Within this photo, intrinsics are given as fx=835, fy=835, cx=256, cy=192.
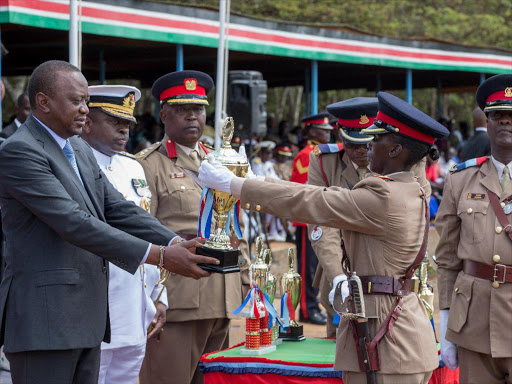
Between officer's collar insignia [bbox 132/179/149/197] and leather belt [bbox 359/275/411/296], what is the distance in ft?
5.11

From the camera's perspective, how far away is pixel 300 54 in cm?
1461

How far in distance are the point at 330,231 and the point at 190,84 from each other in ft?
4.18

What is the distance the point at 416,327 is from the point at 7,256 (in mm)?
1833

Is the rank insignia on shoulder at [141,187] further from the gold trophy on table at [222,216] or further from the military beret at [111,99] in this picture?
the gold trophy on table at [222,216]

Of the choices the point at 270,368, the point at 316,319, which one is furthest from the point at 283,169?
the point at 270,368

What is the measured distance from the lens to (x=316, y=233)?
5.17 meters

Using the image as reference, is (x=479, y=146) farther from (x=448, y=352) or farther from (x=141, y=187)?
(x=141, y=187)

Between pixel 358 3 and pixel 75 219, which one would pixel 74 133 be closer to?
pixel 75 219

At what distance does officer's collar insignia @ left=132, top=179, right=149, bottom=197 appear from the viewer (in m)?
4.79

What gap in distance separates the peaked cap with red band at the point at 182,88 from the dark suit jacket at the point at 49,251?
1721mm

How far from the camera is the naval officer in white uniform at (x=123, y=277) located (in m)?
4.55

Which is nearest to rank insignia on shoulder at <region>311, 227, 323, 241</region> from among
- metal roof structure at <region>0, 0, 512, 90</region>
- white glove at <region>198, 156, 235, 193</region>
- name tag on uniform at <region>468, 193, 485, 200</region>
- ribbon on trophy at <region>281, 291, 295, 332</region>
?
ribbon on trophy at <region>281, 291, 295, 332</region>

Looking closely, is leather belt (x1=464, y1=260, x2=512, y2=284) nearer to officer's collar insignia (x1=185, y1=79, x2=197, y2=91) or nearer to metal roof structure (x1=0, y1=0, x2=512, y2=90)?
officer's collar insignia (x1=185, y1=79, x2=197, y2=91)

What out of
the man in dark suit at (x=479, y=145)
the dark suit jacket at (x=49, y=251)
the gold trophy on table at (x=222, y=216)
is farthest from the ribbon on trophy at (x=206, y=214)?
the man in dark suit at (x=479, y=145)
